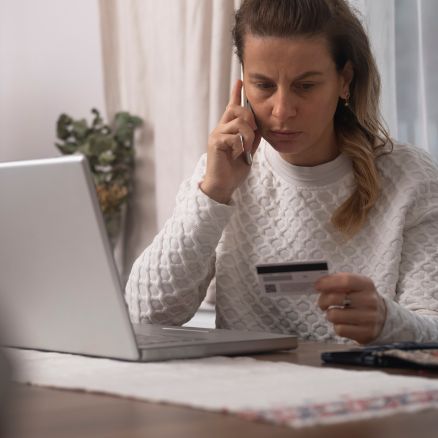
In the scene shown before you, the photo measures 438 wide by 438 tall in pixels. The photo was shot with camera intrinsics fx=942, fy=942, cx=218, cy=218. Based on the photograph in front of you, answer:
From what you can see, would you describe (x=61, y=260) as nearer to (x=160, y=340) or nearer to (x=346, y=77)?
(x=160, y=340)

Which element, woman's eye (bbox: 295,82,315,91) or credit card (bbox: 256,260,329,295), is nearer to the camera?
credit card (bbox: 256,260,329,295)

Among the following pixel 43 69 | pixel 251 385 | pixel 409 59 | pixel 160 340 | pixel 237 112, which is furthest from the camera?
Answer: pixel 43 69

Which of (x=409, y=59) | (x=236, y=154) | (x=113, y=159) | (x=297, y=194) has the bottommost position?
(x=113, y=159)

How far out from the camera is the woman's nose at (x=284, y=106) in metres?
1.73

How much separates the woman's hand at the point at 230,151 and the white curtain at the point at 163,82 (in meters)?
0.92

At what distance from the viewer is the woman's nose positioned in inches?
68.1

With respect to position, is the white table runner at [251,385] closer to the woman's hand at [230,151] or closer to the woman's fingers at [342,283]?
the woman's fingers at [342,283]

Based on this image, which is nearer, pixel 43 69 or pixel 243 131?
pixel 243 131

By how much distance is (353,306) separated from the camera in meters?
1.35

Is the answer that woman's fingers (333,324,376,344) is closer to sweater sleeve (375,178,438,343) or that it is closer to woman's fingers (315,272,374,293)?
woman's fingers (315,272,374,293)

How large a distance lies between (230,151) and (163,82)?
1315mm

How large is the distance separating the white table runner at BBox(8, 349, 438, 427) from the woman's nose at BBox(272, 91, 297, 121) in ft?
2.25

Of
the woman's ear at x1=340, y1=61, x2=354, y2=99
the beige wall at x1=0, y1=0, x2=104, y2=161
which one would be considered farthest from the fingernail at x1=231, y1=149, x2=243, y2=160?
the beige wall at x1=0, y1=0, x2=104, y2=161

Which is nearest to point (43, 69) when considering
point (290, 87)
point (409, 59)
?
point (409, 59)
